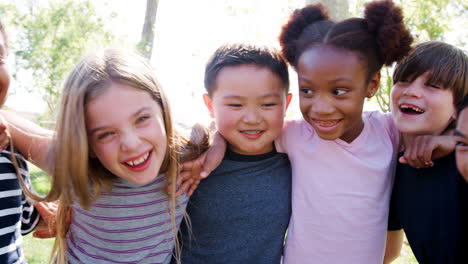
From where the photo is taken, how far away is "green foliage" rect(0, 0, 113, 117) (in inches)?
601

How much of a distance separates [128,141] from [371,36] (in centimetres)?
140

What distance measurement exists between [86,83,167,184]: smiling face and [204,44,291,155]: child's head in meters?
0.41

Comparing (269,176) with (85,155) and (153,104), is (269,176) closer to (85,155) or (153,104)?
(153,104)

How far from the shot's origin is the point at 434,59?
6.48ft

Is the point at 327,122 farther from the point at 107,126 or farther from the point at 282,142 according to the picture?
the point at 107,126

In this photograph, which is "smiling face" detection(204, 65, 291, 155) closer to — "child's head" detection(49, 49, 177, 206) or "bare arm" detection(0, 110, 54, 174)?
"child's head" detection(49, 49, 177, 206)

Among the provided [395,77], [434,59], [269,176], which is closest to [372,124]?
[395,77]

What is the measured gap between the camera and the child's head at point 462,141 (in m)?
1.63

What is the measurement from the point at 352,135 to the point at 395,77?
1.31 ft

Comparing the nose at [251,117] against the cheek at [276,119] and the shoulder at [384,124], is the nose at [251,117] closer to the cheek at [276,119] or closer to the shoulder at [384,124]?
the cheek at [276,119]

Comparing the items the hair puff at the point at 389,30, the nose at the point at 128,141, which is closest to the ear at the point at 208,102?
the nose at the point at 128,141

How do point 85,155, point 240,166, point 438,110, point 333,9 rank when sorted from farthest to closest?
point 333,9 → point 240,166 → point 438,110 → point 85,155

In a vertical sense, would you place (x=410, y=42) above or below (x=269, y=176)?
above

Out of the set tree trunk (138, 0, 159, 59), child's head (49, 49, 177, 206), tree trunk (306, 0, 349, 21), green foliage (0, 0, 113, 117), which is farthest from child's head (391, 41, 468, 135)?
green foliage (0, 0, 113, 117)
